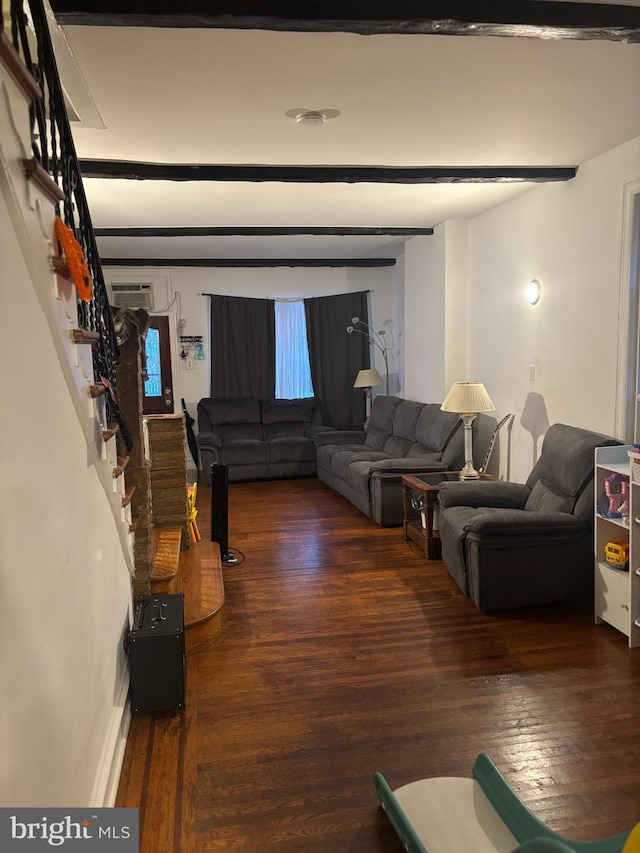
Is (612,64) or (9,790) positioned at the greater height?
(612,64)

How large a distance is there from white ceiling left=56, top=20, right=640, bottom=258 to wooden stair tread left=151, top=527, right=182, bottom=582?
2.13 metres

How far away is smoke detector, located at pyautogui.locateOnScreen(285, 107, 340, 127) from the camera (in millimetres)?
3004

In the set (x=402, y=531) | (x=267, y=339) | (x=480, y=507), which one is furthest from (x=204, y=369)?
(x=480, y=507)

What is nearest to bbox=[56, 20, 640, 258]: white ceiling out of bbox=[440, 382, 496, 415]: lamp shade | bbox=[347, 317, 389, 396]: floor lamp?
bbox=[440, 382, 496, 415]: lamp shade

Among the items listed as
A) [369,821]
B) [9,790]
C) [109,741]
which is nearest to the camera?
[9,790]

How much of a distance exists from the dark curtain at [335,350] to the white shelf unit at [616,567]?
4981mm

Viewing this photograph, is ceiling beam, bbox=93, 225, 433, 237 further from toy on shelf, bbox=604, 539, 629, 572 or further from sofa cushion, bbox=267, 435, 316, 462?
toy on shelf, bbox=604, 539, 629, 572

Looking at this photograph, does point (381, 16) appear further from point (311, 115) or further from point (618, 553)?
point (618, 553)

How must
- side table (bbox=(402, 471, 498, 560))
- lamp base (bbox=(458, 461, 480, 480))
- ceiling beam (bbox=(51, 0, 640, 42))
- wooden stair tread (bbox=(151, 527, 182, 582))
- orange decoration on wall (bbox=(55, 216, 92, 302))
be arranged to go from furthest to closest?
lamp base (bbox=(458, 461, 480, 480)) → side table (bbox=(402, 471, 498, 560)) → wooden stair tread (bbox=(151, 527, 182, 582)) → ceiling beam (bbox=(51, 0, 640, 42)) → orange decoration on wall (bbox=(55, 216, 92, 302))

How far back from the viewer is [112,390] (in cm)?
265

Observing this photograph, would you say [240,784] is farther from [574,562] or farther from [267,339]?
[267,339]

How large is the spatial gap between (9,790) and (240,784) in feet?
3.86

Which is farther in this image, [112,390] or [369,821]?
[112,390]

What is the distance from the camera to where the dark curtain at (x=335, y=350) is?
320 inches
